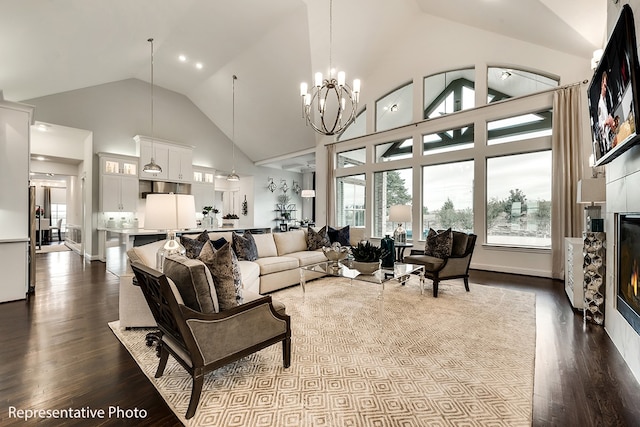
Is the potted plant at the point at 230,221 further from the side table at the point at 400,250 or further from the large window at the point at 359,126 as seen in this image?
the side table at the point at 400,250

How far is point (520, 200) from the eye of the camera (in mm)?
5391

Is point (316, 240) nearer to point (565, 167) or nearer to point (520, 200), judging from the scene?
point (520, 200)

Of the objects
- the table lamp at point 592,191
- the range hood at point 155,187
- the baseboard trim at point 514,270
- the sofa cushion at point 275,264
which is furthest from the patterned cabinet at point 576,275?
the range hood at point 155,187

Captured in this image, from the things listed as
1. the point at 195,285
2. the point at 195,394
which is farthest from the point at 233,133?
the point at 195,394

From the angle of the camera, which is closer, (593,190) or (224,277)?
(224,277)

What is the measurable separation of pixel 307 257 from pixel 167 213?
2525 millimetres

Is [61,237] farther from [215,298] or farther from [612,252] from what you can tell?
[612,252]

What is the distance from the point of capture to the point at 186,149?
27.1 feet

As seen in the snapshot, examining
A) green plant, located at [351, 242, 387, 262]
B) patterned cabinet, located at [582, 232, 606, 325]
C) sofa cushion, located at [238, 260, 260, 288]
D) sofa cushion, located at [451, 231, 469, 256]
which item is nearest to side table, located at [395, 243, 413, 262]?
sofa cushion, located at [451, 231, 469, 256]

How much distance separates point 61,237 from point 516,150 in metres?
15.8

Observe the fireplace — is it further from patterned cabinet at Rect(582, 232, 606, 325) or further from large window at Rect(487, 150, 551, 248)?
large window at Rect(487, 150, 551, 248)

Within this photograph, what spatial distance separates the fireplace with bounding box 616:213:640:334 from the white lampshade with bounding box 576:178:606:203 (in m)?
1.06

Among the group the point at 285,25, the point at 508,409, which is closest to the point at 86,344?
the point at 508,409

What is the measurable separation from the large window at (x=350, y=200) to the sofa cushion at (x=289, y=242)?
310cm
